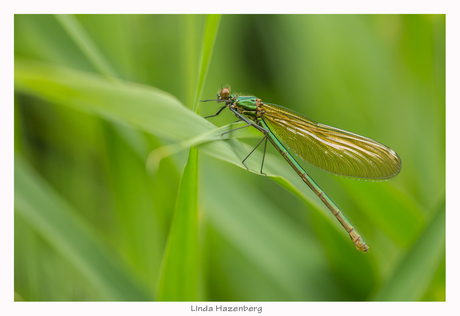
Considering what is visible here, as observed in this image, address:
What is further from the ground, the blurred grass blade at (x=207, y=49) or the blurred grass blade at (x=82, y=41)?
the blurred grass blade at (x=82, y=41)

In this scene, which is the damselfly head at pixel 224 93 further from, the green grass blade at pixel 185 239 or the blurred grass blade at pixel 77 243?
the blurred grass blade at pixel 77 243

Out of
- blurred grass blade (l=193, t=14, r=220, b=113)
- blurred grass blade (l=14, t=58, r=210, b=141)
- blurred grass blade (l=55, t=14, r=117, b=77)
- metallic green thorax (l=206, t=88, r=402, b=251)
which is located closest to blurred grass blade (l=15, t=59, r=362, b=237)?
blurred grass blade (l=14, t=58, r=210, b=141)

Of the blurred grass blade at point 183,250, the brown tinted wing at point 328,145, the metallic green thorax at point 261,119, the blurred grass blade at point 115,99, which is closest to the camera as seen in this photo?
the blurred grass blade at point 115,99

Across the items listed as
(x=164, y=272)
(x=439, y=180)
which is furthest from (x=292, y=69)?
(x=164, y=272)

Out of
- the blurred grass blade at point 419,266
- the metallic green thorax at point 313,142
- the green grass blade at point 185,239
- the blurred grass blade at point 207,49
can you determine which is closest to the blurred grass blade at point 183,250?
the green grass blade at point 185,239

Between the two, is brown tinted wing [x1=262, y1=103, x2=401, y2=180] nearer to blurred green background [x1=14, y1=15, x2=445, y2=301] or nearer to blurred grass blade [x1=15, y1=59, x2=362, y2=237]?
Answer: blurred green background [x1=14, y1=15, x2=445, y2=301]

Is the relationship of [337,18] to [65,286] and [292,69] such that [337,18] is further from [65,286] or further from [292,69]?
[65,286]

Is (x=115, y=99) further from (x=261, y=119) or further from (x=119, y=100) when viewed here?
(x=261, y=119)
